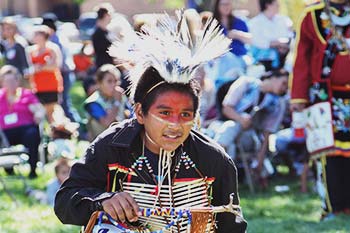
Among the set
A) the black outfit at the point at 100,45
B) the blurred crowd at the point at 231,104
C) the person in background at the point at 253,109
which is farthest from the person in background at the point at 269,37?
the black outfit at the point at 100,45

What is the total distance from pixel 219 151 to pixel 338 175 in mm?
3518

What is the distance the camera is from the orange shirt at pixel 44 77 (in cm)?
1219

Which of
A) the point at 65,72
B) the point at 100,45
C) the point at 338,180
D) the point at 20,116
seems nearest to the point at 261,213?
the point at 338,180

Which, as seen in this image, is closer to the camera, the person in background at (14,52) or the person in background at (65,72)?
the person in background at (14,52)

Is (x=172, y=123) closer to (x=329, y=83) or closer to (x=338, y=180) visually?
(x=329, y=83)

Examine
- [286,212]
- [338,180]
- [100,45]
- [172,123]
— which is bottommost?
[286,212]

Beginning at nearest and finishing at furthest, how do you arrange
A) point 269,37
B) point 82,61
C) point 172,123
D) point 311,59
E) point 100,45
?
point 172,123
point 311,59
point 269,37
point 100,45
point 82,61

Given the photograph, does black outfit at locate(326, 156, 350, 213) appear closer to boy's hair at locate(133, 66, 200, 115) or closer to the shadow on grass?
the shadow on grass

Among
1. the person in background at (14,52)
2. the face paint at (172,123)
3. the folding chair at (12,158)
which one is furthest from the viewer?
the person in background at (14,52)

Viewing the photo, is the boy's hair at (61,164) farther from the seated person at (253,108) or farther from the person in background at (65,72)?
the person in background at (65,72)

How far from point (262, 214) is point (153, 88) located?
4152 mm

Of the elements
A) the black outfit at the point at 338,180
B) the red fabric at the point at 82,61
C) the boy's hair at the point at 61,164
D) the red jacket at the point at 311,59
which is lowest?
the red fabric at the point at 82,61

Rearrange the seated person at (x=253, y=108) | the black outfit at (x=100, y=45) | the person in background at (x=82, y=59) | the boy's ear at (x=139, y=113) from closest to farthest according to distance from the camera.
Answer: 1. the boy's ear at (x=139, y=113)
2. the seated person at (x=253, y=108)
3. the black outfit at (x=100, y=45)
4. the person in background at (x=82, y=59)

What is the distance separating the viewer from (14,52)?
1282 centimetres
